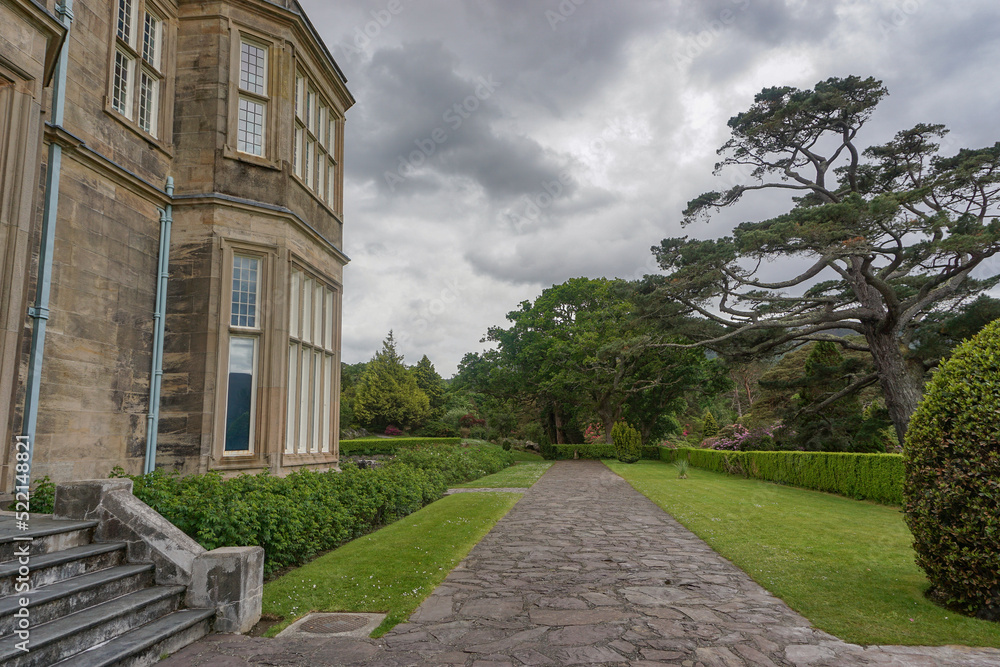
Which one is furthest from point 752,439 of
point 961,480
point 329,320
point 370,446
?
point 961,480

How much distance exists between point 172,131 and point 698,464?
2806cm

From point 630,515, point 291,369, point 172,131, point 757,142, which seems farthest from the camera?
point 757,142

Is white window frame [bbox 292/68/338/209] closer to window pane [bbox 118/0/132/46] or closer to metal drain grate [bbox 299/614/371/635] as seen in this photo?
window pane [bbox 118/0/132/46]

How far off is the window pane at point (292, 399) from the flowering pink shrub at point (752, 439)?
67.2 feet

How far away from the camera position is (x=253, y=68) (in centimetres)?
921

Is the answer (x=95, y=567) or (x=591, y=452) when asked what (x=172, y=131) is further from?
(x=591, y=452)

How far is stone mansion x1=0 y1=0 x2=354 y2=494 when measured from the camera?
6.04m

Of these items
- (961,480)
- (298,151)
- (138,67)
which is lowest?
(961,480)

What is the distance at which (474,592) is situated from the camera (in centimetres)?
558

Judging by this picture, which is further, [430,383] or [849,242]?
[430,383]

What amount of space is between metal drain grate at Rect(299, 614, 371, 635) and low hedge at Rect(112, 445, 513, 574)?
138 centimetres

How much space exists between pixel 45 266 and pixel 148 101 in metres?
3.29

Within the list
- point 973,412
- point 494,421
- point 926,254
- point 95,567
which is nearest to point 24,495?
point 95,567

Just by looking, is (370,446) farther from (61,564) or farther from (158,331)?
(61,564)
